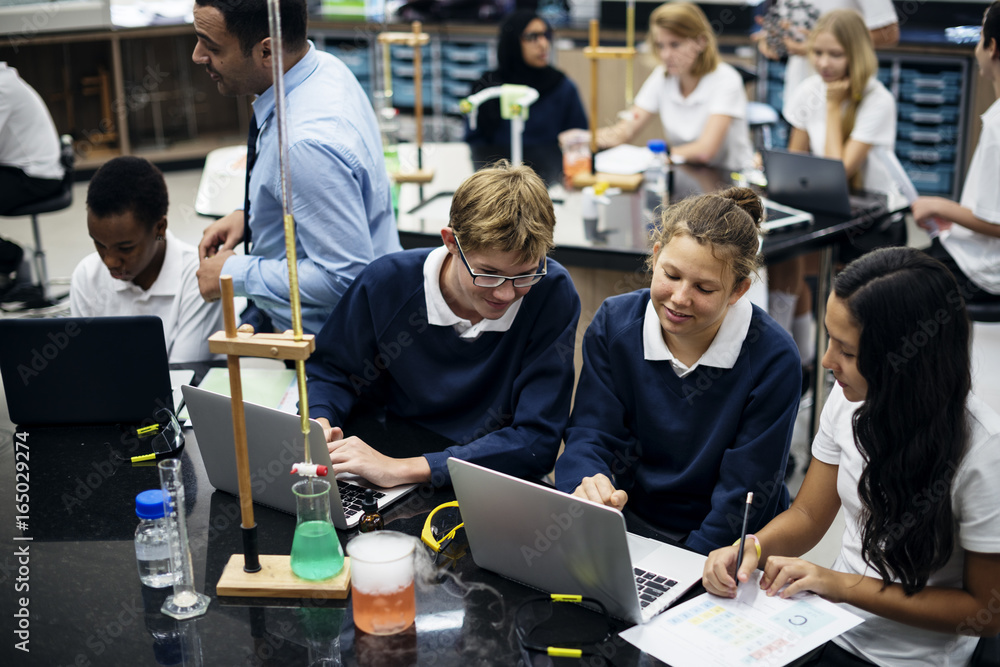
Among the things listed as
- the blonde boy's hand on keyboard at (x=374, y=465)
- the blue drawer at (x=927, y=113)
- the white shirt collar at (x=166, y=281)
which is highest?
the blue drawer at (x=927, y=113)

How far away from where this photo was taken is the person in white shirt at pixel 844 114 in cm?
328

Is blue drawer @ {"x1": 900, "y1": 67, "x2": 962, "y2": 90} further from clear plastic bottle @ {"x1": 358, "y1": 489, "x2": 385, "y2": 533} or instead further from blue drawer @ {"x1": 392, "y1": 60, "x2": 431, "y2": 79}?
clear plastic bottle @ {"x1": 358, "y1": 489, "x2": 385, "y2": 533}

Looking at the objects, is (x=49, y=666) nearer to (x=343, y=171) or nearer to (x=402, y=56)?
(x=343, y=171)

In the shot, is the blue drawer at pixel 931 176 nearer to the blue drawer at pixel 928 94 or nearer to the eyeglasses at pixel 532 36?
the blue drawer at pixel 928 94

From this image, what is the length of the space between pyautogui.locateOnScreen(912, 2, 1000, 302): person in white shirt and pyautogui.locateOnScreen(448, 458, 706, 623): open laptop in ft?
5.89

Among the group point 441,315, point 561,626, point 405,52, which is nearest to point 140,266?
point 441,315

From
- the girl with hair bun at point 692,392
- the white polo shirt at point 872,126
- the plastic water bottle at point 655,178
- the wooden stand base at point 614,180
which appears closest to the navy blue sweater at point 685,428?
the girl with hair bun at point 692,392

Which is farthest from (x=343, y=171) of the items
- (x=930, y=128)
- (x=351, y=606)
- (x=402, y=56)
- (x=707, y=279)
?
(x=402, y=56)

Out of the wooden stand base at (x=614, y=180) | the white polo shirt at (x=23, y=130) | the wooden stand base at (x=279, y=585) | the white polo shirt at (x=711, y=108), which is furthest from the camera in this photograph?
the white polo shirt at (x=23, y=130)

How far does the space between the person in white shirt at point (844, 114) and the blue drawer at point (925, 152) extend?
1.95m

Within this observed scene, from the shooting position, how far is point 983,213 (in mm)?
2822

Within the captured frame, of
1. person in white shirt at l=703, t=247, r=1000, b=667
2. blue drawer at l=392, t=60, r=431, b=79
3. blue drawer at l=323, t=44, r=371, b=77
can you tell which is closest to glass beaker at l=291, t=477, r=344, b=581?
person in white shirt at l=703, t=247, r=1000, b=667

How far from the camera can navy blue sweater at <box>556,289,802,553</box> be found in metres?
1.62

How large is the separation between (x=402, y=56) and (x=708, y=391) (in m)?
5.33
